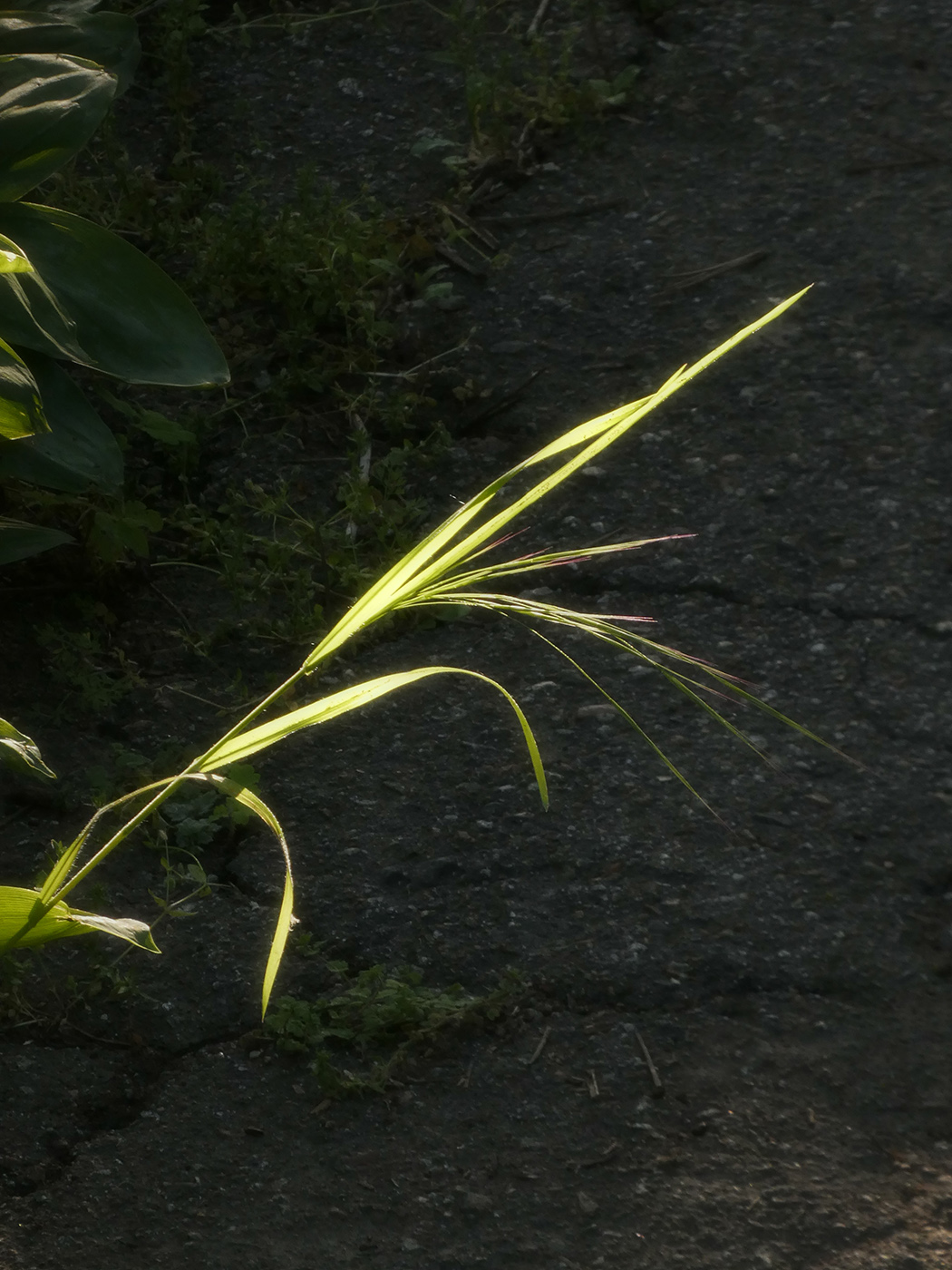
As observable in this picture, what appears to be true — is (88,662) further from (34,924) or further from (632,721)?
(632,721)

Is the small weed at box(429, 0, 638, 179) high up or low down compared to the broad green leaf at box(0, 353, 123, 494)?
up

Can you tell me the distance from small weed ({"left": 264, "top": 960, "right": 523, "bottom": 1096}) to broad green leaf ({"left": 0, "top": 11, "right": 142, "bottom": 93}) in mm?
1354

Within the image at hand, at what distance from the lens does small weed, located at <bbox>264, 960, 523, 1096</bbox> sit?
5.18ft

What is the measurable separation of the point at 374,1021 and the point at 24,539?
2.59 feet

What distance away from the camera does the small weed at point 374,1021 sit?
5.18 ft

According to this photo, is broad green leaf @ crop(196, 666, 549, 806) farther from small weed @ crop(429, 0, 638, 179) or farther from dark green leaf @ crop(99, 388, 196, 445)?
small weed @ crop(429, 0, 638, 179)

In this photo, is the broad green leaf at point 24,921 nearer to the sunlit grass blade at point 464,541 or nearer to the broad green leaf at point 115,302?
the sunlit grass blade at point 464,541

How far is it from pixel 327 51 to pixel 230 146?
375 millimetres

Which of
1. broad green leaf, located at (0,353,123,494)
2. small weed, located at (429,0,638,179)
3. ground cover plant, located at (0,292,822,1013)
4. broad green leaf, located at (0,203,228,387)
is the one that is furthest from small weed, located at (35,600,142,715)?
small weed, located at (429,0,638,179)

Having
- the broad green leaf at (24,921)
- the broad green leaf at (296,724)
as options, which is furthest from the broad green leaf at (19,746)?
the broad green leaf at (296,724)

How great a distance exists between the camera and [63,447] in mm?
1835

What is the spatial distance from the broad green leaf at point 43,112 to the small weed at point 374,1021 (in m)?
1.13

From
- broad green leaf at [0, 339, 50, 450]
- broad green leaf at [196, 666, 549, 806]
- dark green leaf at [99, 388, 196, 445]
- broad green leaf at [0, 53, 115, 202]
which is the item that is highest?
broad green leaf at [0, 53, 115, 202]

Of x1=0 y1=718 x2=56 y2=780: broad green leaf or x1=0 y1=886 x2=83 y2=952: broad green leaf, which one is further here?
x1=0 y1=718 x2=56 y2=780: broad green leaf
